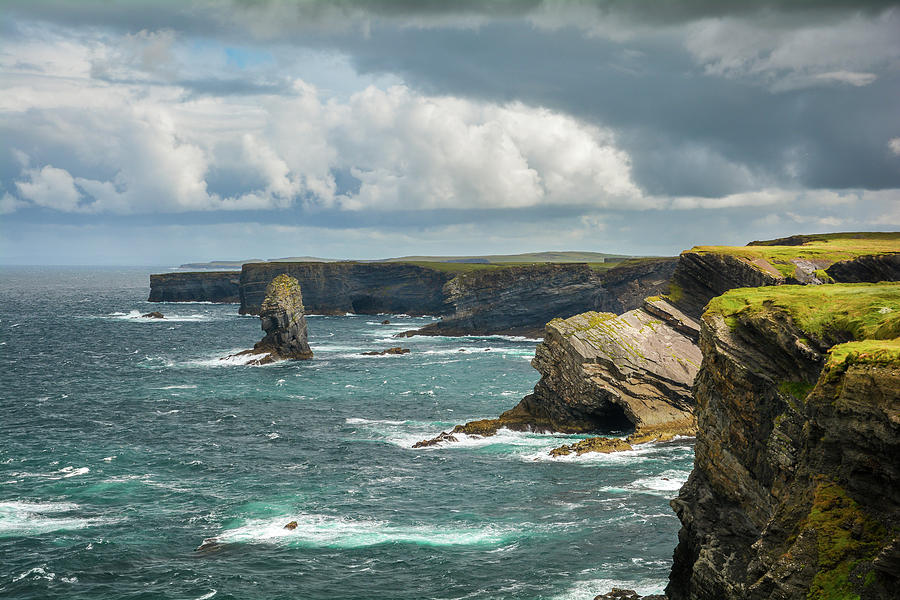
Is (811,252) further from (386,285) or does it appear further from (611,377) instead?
(386,285)

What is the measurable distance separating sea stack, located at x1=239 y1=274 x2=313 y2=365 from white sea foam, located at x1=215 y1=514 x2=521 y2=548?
69268 millimetres

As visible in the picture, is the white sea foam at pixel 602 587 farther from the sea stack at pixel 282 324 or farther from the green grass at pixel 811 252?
the sea stack at pixel 282 324

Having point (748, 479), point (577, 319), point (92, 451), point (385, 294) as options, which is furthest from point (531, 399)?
point (385, 294)

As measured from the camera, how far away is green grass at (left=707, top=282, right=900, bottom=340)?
933 inches

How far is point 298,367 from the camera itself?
108625 millimetres

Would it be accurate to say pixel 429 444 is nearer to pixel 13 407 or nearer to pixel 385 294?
pixel 13 407

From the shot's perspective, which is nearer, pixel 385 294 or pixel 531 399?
pixel 531 399

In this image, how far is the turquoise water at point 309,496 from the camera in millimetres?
36781

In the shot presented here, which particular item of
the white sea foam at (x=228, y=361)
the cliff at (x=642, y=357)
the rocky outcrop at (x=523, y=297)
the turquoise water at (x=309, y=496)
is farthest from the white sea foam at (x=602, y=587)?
the rocky outcrop at (x=523, y=297)

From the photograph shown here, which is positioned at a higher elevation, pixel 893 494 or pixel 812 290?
pixel 812 290

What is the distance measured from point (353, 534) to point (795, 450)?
89.0 ft

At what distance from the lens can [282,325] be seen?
376 ft

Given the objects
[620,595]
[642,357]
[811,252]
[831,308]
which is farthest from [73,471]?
[811,252]

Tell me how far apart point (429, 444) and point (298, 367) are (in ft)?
164
